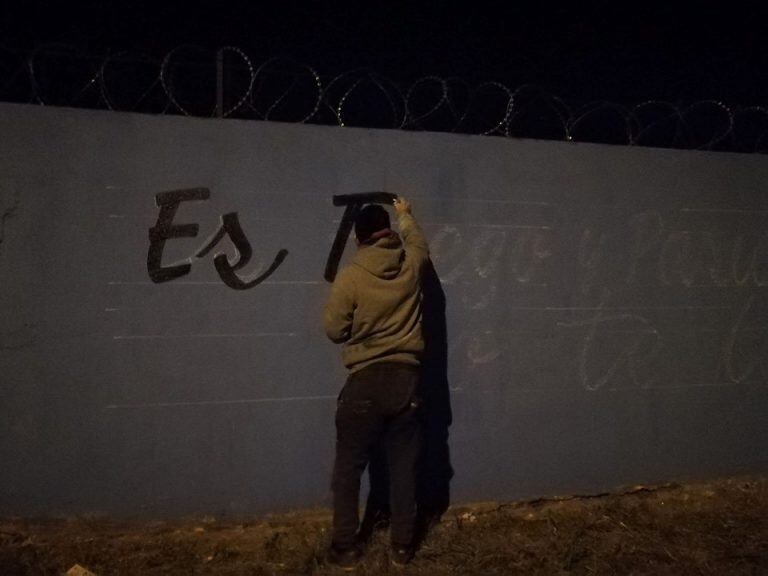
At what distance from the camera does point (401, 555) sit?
365 centimetres

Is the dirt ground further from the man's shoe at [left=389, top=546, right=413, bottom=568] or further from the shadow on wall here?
the shadow on wall

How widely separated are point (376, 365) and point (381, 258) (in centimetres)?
51

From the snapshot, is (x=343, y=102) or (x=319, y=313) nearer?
(x=319, y=313)

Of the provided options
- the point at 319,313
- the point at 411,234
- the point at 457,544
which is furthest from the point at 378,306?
the point at 457,544

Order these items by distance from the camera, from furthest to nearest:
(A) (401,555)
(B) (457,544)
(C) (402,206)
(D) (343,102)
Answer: (D) (343,102), (B) (457,544), (C) (402,206), (A) (401,555)

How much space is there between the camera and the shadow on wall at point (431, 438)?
410 cm

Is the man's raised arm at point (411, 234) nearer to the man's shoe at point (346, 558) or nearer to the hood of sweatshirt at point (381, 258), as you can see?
the hood of sweatshirt at point (381, 258)

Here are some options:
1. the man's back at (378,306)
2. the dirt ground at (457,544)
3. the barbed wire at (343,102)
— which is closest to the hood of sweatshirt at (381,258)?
the man's back at (378,306)

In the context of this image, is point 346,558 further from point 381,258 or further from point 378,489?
point 381,258

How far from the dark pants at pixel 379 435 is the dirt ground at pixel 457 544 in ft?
0.89

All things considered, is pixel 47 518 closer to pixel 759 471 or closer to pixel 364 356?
pixel 364 356

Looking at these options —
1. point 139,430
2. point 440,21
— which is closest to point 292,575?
point 139,430

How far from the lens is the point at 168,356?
3.76 m

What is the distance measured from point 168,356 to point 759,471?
12.3ft
